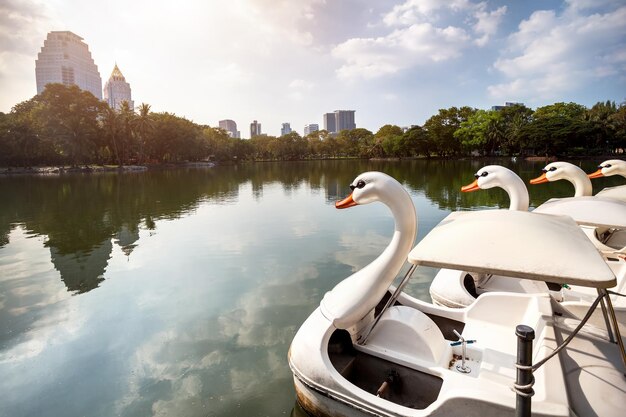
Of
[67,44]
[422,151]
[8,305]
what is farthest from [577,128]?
[67,44]

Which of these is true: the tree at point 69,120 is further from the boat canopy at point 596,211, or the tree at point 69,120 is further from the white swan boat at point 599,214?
the boat canopy at point 596,211

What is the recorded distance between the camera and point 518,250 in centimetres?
278

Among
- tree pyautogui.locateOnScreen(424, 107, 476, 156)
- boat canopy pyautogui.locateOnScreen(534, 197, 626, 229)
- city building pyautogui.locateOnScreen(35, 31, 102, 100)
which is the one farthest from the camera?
city building pyautogui.locateOnScreen(35, 31, 102, 100)

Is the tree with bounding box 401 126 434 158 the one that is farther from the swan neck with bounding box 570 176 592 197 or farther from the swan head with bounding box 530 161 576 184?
the swan neck with bounding box 570 176 592 197

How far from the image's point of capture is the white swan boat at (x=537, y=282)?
529cm

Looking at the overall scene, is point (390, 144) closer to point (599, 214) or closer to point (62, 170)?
point (62, 170)

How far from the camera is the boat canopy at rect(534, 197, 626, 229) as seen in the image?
516 cm

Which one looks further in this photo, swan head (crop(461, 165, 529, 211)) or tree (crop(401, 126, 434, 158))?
tree (crop(401, 126, 434, 158))

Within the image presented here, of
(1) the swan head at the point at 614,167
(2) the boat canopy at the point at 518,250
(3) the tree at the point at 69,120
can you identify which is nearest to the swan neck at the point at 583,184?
(1) the swan head at the point at 614,167

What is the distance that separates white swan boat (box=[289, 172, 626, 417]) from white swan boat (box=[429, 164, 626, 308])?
134cm

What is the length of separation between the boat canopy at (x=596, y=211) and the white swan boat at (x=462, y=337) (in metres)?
1.80

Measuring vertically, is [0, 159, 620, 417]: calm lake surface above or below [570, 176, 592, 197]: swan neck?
below

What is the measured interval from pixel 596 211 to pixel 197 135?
72231 millimetres

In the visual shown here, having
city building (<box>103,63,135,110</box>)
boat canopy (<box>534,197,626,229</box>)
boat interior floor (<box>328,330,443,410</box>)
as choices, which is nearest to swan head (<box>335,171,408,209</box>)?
boat interior floor (<box>328,330,443,410</box>)
